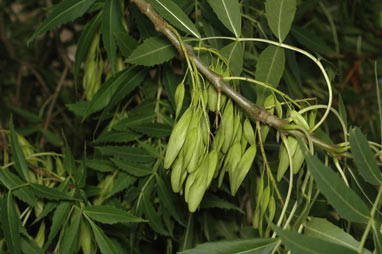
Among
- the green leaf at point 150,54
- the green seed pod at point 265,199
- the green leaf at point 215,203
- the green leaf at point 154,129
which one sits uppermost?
the green leaf at point 150,54

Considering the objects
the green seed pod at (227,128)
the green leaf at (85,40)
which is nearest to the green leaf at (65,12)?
the green leaf at (85,40)

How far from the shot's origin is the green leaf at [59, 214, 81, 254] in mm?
646

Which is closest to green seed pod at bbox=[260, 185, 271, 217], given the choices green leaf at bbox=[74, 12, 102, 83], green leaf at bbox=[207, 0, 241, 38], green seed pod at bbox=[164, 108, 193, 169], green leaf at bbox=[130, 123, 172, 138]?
green seed pod at bbox=[164, 108, 193, 169]

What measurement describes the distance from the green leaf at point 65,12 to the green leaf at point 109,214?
259mm

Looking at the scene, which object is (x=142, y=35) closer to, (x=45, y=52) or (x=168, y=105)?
(x=168, y=105)

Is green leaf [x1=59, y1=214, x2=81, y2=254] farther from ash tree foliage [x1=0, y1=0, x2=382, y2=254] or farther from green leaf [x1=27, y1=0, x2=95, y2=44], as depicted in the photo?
green leaf [x1=27, y1=0, x2=95, y2=44]

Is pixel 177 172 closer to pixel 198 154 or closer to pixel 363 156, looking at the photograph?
pixel 198 154

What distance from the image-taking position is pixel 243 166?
486 mm

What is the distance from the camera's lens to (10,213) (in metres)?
0.64

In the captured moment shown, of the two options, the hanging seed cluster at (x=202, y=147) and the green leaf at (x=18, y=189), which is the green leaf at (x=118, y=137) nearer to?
the green leaf at (x=18, y=189)

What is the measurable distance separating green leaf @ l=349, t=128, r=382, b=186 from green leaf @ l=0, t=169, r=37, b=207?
454mm

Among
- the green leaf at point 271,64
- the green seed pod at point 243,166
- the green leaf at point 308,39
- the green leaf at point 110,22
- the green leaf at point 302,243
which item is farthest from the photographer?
the green leaf at point 308,39

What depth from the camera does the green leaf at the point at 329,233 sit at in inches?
17.3

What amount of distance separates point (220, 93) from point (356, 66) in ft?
3.12
